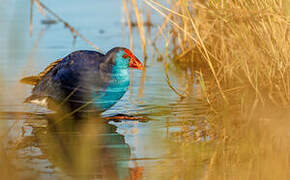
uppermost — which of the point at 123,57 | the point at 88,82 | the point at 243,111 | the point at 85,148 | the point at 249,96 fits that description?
the point at 123,57

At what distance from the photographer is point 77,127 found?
445 cm

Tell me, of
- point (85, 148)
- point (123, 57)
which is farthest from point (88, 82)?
point (85, 148)

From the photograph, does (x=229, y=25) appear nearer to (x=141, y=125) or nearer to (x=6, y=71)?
(x=141, y=125)

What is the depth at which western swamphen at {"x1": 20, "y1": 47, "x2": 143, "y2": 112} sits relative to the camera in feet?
14.7

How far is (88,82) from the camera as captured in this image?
14.8ft

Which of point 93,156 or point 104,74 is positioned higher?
point 104,74

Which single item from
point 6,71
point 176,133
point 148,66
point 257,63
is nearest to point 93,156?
point 176,133

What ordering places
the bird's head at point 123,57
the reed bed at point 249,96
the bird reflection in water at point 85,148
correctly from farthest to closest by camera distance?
the bird's head at point 123,57 → the reed bed at point 249,96 → the bird reflection in water at point 85,148

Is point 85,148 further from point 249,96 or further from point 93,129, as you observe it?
point 249,96

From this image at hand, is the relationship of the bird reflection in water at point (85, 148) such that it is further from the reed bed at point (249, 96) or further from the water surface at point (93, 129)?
the reed bed at point (249, 96)

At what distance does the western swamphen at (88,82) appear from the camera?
448cm

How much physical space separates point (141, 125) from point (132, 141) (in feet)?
1.55

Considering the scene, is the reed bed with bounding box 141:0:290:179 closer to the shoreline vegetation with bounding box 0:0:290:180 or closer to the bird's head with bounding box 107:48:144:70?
the shoreline vegetation with bounding box 0:0:290:180

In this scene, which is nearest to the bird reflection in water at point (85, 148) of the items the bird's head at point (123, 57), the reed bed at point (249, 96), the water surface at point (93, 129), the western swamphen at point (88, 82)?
the water surface at point (93, 129)
